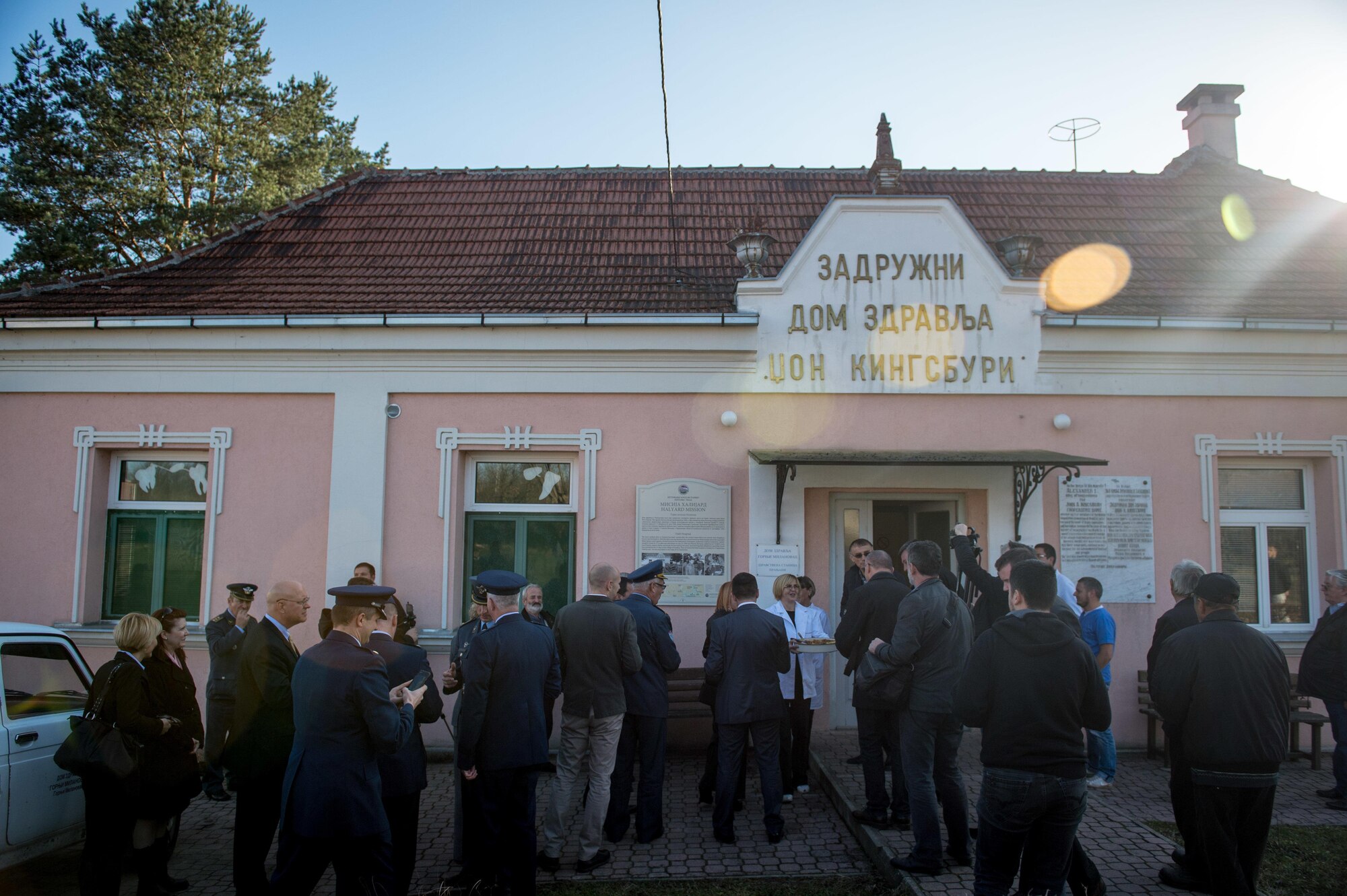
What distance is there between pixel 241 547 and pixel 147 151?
14638 mm

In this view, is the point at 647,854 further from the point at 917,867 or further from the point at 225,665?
the point at 225,665

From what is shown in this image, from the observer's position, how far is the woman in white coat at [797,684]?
6789 mm

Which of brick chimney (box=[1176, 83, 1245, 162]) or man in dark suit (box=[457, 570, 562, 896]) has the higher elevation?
brick chimney (box=[1176, 83, 1245, 162])

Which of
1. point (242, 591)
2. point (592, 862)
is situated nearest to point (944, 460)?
point (592, 862)

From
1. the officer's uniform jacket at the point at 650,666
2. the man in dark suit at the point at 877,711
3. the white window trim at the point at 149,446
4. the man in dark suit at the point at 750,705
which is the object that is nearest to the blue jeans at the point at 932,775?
the man in dark suit at the point at 877,711

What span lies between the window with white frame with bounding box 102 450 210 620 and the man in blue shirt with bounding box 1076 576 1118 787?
8164mm

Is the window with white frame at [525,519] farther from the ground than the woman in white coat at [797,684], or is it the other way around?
the window with white frame at [525,519]

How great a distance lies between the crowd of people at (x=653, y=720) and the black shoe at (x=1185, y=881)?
1 centimetres

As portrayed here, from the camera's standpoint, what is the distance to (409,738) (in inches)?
180

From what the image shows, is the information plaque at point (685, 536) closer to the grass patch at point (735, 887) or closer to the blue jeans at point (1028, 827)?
the grass patch at point (735, 887)

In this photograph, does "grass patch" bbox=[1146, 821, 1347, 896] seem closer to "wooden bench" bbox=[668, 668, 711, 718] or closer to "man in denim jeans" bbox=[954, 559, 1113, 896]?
"man in denim jeans" bbox=[954, 559, 1113, 896]

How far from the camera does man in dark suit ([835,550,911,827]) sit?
5.84 metres

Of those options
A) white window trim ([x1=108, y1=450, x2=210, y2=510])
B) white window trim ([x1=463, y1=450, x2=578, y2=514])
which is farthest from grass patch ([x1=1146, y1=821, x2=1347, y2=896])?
white window trim ([x1=108, y1=450, x2=210, y2=510])

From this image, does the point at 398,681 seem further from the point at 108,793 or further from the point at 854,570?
the point at 854,570
